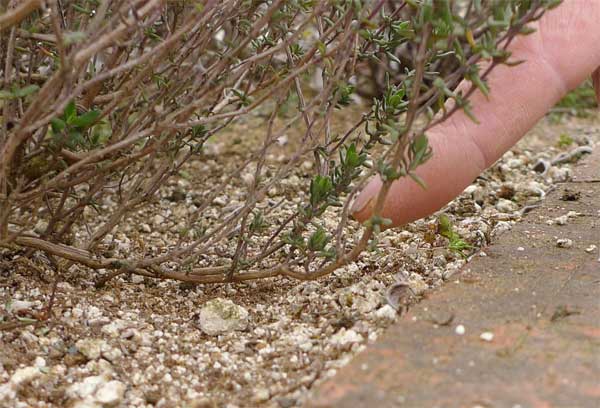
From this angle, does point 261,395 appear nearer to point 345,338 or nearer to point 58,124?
point 345,338

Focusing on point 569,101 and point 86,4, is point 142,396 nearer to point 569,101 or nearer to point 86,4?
point 86,4

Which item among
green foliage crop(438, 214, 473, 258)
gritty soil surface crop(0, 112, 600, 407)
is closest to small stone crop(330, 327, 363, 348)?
gritty soil surface crop(0, 112, 600, 407)

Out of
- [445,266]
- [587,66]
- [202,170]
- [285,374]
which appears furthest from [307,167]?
[285,374]

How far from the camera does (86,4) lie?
185cm

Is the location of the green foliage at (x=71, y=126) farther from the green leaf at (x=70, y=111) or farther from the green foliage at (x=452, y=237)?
the green foliage at (x=452, y=237)

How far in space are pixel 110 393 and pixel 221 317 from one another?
0.35m

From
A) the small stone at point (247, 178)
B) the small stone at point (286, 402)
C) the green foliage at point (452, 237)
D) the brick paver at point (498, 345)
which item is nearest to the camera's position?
the brick paver at point (498, 345)

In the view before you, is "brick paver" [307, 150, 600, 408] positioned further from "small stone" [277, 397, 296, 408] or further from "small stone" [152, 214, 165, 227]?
"small stone" [152, 214, 165, 227]

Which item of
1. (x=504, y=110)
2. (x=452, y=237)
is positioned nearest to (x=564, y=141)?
(x=452, y=237)

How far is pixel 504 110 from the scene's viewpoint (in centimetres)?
189

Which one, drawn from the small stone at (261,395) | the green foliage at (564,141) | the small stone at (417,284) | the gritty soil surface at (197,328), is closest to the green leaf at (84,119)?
the gritty soil surface at (197,328)

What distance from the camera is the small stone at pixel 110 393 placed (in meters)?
1.56

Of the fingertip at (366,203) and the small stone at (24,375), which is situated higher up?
the fingertip at (366,203)

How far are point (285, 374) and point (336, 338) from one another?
0.46 ft
